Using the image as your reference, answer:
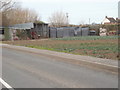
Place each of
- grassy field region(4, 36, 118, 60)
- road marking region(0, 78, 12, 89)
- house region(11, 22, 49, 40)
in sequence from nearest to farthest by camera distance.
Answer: road marking region(0, 78, 12, 89) → grassy field region(4, 36, 118, 60) → house region(11, 22, 49, 40)

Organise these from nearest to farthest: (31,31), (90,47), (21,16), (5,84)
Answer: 1. (5,84)
2. (90,47)
3. (31,31)
4. (21,16)

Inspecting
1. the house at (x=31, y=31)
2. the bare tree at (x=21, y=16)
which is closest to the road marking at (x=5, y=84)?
the house at (x=31, y=31)

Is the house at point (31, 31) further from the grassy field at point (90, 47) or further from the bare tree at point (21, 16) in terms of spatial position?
the grassy field at point (90, 47)

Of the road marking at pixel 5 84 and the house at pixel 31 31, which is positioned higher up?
the house at pixel 31 31

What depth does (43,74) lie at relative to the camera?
8125 millimetres

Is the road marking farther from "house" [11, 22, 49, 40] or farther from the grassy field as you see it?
"house" [11, 22, 49, 40]

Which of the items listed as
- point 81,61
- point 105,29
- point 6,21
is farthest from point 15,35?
point 81,61

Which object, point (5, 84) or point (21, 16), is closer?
point (5, 84)

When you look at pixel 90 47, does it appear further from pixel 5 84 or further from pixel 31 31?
pixel 31 31

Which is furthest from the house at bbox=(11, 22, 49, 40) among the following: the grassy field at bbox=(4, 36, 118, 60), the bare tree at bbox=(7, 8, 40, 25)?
the grassy field at bbox=(4, 36, 118, 60)

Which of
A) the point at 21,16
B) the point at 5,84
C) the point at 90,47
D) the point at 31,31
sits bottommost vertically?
A: the point at 5,84

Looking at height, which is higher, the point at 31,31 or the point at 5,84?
the point at 31,31

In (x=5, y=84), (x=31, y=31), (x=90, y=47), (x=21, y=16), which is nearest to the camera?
(x=5, y=84)

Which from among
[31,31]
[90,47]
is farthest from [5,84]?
[31,31]
